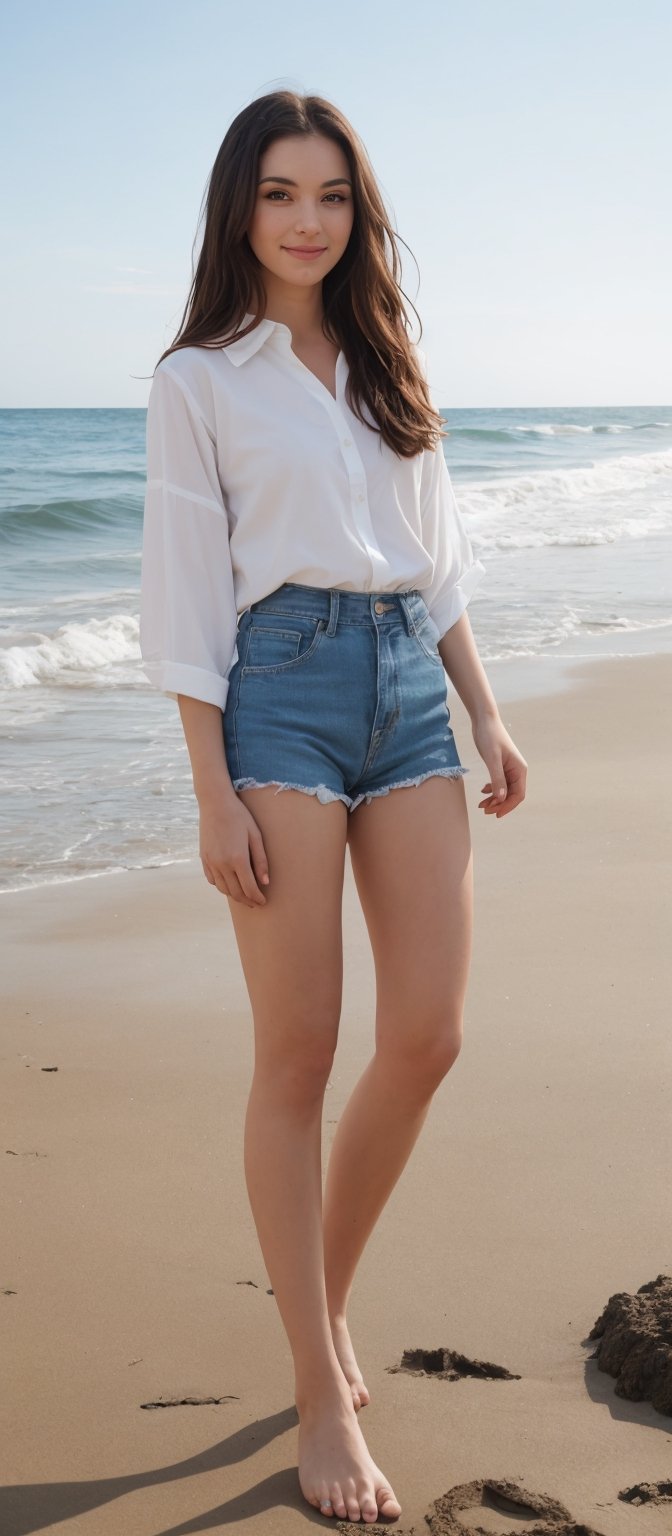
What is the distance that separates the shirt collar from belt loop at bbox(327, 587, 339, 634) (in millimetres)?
369

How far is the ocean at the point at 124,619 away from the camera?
549 cm

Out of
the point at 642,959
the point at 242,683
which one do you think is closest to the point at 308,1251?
the point at 242,683

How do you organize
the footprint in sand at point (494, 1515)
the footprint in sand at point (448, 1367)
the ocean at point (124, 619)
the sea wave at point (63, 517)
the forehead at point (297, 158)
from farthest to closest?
1. the sea wave at point (63, 517)
2. the ocean at point (124, 619)
3. the footprint in sand at point (448, 1367)
4. the forehead at point (297, 158)
5. the footprint in sand at point (494, 1515)

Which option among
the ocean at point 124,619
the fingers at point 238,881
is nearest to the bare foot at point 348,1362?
the fingers at point 238,881

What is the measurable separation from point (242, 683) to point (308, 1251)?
838 millimetres

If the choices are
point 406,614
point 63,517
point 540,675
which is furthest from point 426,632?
point 63,517

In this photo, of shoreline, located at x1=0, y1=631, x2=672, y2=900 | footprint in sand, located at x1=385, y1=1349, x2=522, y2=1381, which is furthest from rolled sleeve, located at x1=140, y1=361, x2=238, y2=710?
shoreline, located at x1=0, y1=631, x2=672, y2=900

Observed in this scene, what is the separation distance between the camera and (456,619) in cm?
232

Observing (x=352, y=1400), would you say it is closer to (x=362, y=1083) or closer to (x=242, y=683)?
(x=362, y=1083)

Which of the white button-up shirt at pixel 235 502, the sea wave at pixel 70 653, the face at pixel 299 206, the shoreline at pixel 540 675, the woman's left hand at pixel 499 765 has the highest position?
the face at pixel 299 206

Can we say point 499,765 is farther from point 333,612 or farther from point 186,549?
point 186,549

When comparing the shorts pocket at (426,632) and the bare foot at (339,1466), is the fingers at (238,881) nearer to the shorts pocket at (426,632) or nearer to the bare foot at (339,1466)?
the shorts pocket at (426,632)

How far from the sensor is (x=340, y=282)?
2.26 meters

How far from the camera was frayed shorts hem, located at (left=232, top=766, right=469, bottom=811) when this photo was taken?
6.50ft
